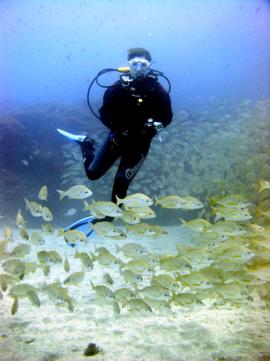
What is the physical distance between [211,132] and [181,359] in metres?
8.77

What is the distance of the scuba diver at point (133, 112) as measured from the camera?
4965mm

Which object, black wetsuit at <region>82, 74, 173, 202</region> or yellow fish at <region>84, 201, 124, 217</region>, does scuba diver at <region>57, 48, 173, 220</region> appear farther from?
yellow fish at <region>84, 201, 124, 217</region>

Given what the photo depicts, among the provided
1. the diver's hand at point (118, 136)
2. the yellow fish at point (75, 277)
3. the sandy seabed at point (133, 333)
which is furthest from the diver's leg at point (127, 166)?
the sandy seabed at point (133, 333)

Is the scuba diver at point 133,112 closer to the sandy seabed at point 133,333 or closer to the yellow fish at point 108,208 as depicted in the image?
the yellow fish at point 108,208

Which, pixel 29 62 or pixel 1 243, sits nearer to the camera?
pixel 1 243

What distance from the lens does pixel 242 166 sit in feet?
29.6

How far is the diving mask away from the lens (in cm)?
511

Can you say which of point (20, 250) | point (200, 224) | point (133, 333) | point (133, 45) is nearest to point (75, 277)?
point (20, 250)

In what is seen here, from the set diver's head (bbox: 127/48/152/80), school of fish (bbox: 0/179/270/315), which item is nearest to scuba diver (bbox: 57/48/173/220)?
diver's head (bbox: 127/48/152/80)

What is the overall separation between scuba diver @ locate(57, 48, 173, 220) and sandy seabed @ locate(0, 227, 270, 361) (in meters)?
1.90

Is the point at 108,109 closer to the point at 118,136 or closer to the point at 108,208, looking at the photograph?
the point at 118,136

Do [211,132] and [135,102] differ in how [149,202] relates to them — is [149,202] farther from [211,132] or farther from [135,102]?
[211,132]

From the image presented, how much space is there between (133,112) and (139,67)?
2.63ft

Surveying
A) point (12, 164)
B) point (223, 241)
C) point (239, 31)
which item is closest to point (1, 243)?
point (223, 241)
